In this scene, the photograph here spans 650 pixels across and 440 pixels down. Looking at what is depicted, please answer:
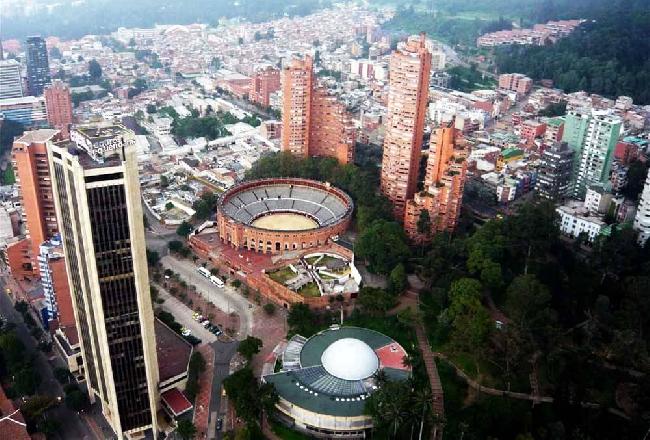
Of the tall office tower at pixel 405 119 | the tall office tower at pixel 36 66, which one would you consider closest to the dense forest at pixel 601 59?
the tall office tower at pixel 405 119

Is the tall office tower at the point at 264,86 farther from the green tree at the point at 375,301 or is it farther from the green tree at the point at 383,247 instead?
the green tree at the point at 375,301

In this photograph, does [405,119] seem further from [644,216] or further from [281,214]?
[644,216]

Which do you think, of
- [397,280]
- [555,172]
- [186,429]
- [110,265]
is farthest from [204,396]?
[555,172]

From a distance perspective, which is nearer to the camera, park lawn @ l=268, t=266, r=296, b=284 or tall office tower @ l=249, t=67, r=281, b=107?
park lawn @ l=268, t=266, r=296, b=284

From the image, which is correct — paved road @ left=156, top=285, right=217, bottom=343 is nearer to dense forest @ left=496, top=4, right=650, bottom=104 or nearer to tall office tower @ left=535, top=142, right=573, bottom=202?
tall office tower @ left=535, top=142, right=573, bottom=202

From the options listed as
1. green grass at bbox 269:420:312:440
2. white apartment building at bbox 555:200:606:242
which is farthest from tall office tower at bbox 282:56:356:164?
green grass at bbox 269:420:312:440

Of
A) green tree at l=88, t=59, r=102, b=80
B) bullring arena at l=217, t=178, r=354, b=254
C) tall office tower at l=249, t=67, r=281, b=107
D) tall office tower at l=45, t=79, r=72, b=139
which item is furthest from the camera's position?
green tree at l=88, t=59, r=102, b=80
